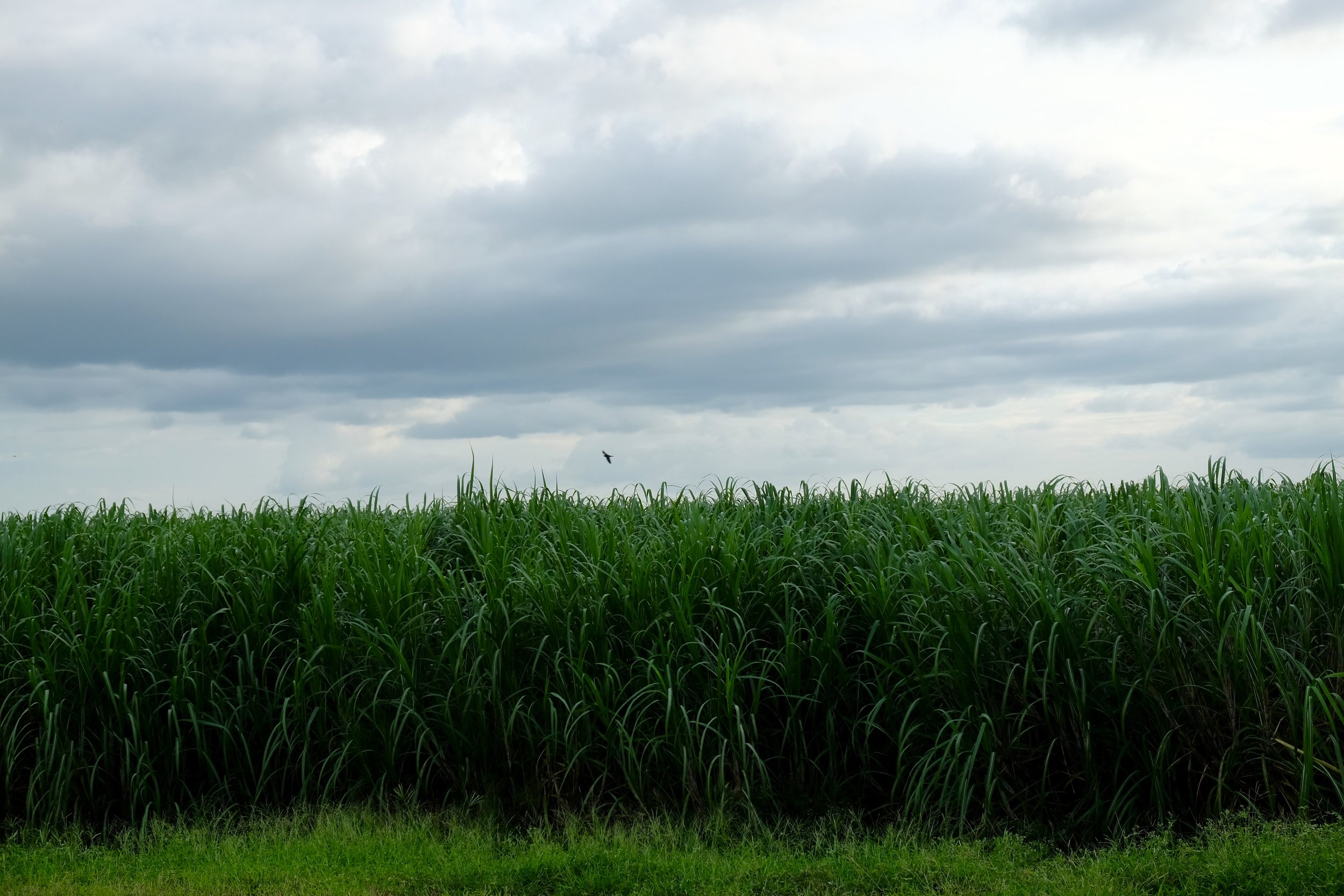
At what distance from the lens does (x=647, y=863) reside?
163 inches

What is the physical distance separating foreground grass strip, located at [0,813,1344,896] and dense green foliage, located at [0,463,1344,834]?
341 millimetres

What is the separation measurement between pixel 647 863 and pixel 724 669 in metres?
1.06

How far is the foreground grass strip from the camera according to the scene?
3779mm

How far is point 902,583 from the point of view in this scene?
5.38 metres

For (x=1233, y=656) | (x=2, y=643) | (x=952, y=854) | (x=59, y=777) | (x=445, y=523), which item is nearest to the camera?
(x=952, y=854)

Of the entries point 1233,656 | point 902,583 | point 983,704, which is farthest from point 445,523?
point 1233,656

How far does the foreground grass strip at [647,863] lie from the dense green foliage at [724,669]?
13.4 inches

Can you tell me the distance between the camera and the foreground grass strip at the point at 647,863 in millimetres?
3779

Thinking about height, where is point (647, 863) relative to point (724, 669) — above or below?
below

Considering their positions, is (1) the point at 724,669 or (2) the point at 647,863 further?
(1) the point at 724,669

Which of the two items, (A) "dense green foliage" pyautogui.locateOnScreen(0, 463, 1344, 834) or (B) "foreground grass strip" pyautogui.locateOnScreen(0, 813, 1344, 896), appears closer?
(B) "foreground grass strip" pyautogui.locateOnScreen(0, 813, 1344, 896)

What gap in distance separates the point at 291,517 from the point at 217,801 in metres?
2.28

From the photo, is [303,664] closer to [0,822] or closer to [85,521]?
→ [0,822]

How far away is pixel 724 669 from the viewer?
4945mm
